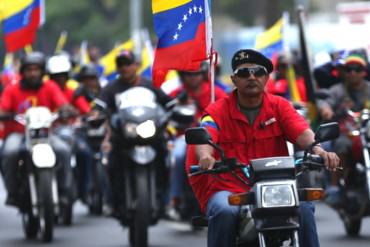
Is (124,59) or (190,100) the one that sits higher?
(124,59)

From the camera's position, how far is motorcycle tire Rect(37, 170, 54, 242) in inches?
518

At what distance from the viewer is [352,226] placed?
13.0 meters

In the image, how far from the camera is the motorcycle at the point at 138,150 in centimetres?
1214

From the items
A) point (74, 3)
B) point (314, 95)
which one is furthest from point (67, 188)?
point (74, 3)

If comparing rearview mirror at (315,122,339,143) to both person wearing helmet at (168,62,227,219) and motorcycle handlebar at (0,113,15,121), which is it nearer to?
person wearing helmet at (168,62,227,219)

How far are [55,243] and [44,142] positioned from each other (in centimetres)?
104

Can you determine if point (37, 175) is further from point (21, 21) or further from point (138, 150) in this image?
point (21, 21)

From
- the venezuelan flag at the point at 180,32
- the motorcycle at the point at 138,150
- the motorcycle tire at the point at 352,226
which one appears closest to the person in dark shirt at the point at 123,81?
the motorcycle at the point at 138,150

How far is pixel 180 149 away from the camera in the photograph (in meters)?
14.6

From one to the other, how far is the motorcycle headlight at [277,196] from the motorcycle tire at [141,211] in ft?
16.4

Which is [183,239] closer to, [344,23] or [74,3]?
[344,23]

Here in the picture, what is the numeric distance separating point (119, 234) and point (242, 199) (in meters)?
7.34

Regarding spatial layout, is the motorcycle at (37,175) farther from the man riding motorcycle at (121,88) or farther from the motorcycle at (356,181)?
the motorcycle at (356,181)

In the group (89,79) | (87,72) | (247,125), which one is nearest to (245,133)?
(247,125)
